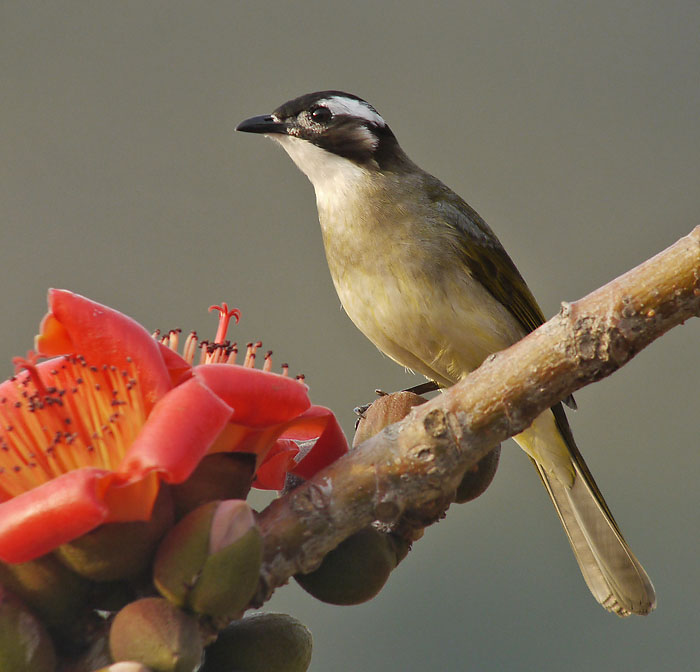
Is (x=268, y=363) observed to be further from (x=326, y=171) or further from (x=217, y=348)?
(x=326, y=171)

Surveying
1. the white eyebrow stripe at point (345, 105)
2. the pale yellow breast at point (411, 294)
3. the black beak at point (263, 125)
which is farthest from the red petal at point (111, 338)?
the white eyebrow stripe at point (345, 105)

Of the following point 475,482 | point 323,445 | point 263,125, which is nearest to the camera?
point 323,445

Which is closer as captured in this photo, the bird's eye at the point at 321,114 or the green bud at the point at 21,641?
the green bud at the point at 21,641

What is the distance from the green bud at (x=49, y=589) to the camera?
2.85 feet

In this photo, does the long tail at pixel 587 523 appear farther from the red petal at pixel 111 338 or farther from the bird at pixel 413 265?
the red petal at pixel 111 338

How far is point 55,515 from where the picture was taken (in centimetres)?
80

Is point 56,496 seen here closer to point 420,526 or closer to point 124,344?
point 124,344

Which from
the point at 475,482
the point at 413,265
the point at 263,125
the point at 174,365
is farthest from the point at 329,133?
the point at 174,365

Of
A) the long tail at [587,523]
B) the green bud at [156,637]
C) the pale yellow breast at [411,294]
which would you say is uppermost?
the green bud at [156,637]

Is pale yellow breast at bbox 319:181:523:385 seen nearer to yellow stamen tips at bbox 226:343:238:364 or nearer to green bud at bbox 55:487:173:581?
yellow stamen tips at bbox 226:343:238:364

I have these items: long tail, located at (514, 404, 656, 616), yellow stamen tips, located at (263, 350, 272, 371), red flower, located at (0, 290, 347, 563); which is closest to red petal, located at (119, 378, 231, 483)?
red flower, located at (0, 290, 347, 563)

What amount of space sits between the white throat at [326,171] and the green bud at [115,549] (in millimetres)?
2362

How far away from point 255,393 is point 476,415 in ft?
0.67

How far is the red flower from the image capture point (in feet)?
2.64
